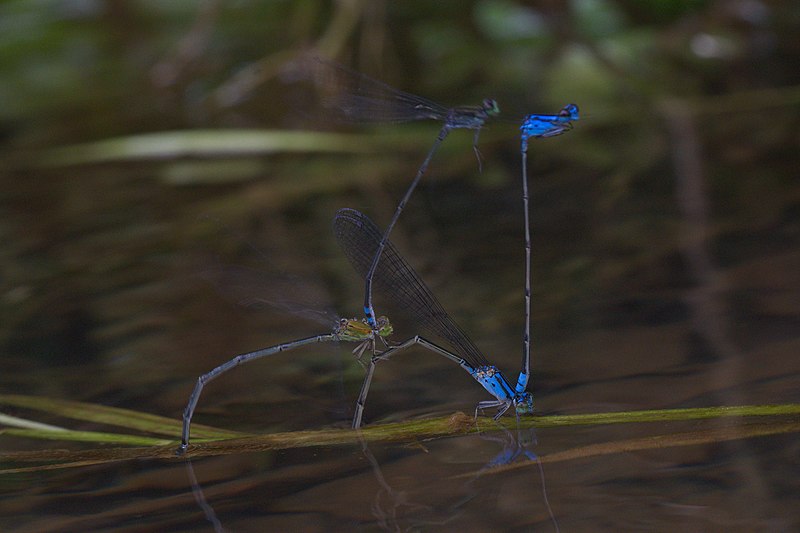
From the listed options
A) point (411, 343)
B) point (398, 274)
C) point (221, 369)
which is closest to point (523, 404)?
point (411, 343)

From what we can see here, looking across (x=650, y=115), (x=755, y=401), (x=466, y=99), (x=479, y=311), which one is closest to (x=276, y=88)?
(x=466, y=99)

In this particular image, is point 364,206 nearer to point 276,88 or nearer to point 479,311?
point 479,311

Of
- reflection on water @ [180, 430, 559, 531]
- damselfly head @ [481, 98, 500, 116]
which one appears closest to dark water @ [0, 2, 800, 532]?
reflection on water @ [180, 430, 559, 531]

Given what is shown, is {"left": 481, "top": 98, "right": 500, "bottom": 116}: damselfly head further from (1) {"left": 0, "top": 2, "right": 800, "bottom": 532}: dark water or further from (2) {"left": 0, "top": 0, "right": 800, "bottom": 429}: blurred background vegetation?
(1) {"left": 0, "top": 2, "right": 800, "bottom": 532}: dark water

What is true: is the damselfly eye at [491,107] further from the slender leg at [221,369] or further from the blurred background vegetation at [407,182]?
the slender leg at [221,369]

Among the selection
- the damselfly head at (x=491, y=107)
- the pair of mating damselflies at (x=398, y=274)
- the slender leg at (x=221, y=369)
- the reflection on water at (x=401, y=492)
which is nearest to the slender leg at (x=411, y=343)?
the pair of mating damselflies at (x=398, y=274)

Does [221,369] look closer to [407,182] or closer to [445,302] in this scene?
[445,302]

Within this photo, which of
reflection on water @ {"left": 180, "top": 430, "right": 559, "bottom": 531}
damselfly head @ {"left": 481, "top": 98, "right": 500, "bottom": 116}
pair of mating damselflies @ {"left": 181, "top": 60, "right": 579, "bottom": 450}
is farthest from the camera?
damselfly head @ {"left": 481, "top": 98, "right": 500, "bottom": 116}
